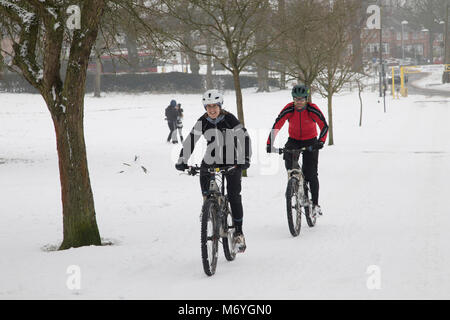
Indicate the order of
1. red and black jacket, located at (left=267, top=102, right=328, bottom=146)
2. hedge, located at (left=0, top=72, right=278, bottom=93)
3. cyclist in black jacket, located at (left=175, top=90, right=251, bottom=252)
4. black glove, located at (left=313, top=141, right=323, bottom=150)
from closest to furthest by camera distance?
1. cyclist in black jacket, located at (left=175, top=90, right=251, bottom=252)
2. black glove, located at (left=313, top=141, right=323, bottom=150)
3. red and black jacket, located at (left=267, top=102, right=328, bottom=146)
4. hedge, located at (left=0, top=72, right=278, bottom=93)

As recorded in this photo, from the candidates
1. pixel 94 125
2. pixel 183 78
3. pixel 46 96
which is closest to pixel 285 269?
pixel 46 96

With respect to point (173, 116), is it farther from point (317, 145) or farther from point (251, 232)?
point (317, 145)

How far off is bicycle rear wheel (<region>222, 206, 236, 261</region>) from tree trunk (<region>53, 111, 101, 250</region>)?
1.99m

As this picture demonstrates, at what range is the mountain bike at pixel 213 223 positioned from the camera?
605cm

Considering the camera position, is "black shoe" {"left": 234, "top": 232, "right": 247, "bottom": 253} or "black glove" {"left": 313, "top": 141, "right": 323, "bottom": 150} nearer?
"black shoe" {"left": 234, "top": 232, "right": 247, "bottom": 253}

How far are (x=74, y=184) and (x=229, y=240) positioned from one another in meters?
2.15

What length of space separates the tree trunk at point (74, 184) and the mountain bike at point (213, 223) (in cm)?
179

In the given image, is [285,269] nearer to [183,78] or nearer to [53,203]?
[53,203]

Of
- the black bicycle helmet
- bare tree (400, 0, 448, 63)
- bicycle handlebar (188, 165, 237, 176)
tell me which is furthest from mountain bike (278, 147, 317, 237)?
bare tree (400, 0, 448, 63)

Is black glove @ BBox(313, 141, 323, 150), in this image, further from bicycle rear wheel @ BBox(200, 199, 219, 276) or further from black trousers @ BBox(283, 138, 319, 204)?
bicycle rear wheel @ BBox(200, 199, 219, 276)

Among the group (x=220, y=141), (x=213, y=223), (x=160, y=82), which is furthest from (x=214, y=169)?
(x=160, y=82)

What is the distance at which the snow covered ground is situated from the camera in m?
5.91

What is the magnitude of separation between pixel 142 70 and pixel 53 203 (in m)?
55.3
